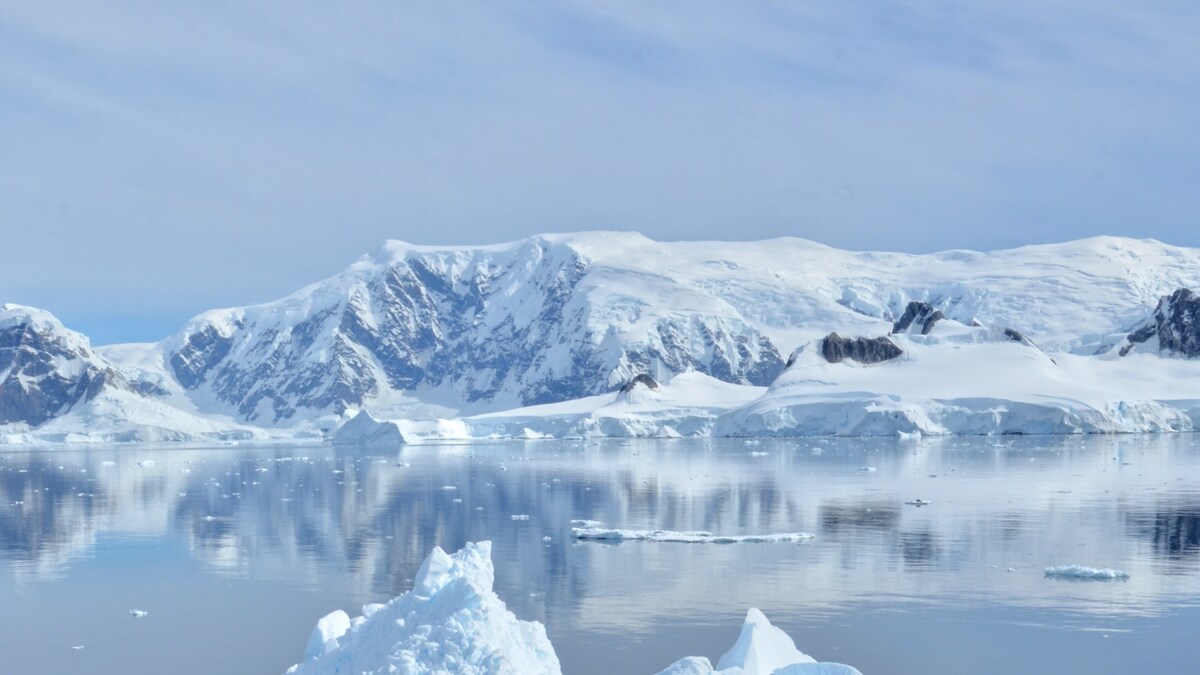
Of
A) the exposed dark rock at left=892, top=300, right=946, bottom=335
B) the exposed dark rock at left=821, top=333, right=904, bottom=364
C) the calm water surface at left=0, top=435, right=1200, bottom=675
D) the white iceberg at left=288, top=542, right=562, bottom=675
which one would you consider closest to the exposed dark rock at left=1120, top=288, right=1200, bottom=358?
the exposed dark rock at left=892, top=300, right=946, bottom=335

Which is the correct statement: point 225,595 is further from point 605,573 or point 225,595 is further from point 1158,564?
point 1158,564

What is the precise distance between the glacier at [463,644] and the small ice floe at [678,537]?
15.9 meters

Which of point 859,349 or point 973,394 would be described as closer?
point 973,394

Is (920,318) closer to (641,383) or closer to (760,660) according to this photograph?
(641,383)

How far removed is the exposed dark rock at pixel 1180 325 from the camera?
13288cm

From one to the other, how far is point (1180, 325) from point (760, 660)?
423ft

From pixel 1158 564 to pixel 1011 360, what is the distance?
92.3 m

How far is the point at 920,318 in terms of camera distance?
14762cm

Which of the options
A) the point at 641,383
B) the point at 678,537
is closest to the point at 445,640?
the point at 678,537

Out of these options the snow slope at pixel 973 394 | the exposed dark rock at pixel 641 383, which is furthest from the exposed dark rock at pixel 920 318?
the exposed dark rock at pixel 641 383

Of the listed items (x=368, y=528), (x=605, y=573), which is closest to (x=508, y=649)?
(x=605, y=573)

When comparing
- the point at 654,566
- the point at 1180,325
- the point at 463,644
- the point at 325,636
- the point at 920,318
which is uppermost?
the point at 920,318

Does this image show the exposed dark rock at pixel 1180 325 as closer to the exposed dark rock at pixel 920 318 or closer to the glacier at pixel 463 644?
the exposed dark rock at pixel 920 318

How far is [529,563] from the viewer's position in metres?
31.0
